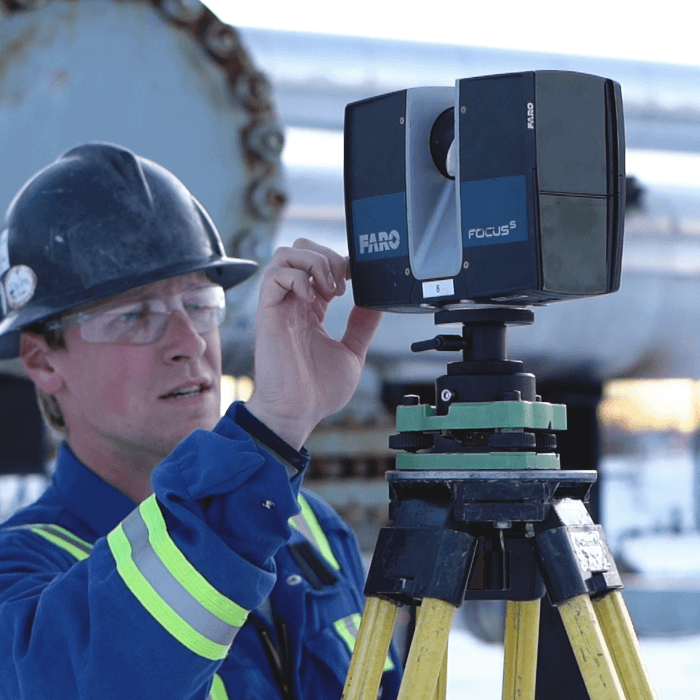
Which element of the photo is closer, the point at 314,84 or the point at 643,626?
the point at 314,84

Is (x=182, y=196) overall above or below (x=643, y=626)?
above

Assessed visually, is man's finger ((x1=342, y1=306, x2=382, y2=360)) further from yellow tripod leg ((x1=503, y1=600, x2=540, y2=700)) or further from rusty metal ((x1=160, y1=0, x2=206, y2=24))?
rusty metal ((x1=160, y1=0, x2=206, y2=24))

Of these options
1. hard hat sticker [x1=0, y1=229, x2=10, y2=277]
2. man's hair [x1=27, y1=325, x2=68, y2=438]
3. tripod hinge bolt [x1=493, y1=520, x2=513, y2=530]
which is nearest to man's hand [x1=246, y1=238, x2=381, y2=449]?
tripod hinge bolt [x1=493, y1=520, x2=513, y2=530]

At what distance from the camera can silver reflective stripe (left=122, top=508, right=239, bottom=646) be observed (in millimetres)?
1050

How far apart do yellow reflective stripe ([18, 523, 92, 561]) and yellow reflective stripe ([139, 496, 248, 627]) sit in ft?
0.98

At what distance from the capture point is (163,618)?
3.45 feet

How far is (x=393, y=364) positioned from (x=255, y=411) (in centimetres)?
233

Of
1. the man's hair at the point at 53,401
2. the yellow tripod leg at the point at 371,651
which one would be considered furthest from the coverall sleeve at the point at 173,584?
the man's hair at the point at 53,401

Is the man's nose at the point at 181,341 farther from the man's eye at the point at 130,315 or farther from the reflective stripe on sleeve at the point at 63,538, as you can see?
the reflective stripe on sleeve at the point at 63,538

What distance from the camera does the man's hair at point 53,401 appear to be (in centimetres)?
157

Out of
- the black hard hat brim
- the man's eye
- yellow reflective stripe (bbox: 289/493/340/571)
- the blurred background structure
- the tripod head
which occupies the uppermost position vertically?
the blurred background structure

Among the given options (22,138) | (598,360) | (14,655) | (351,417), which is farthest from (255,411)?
(598,360)

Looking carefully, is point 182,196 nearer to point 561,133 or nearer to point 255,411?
point 255,411

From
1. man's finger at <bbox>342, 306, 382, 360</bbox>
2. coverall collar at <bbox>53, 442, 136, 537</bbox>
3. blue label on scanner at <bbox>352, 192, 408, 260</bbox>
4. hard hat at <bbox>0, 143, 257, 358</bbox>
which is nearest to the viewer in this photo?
blue label on scanner at <bbox>352, 192, 408, 260</bbox>
